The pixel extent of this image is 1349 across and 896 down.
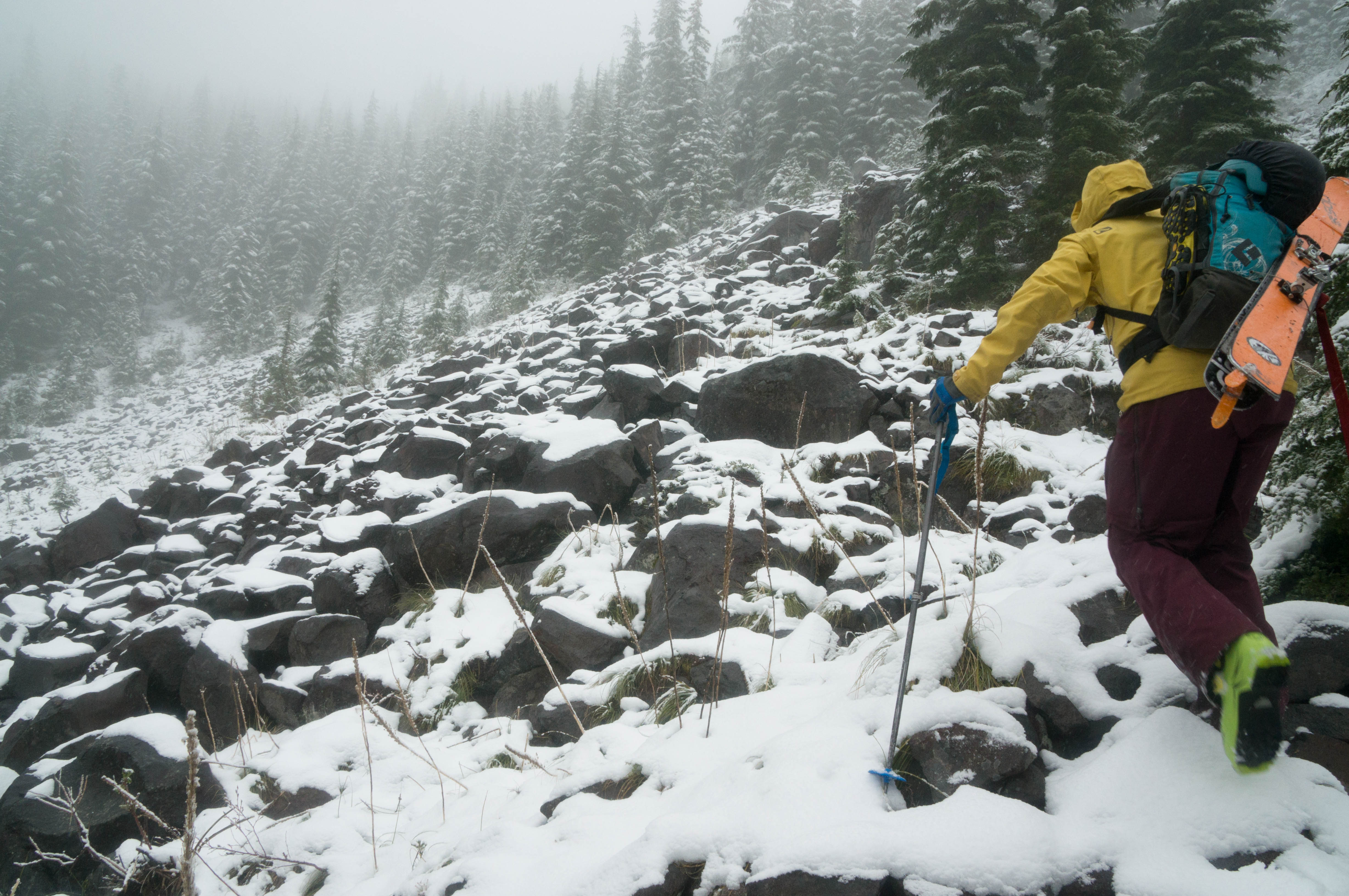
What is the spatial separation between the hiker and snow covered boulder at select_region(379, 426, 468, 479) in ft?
24.7

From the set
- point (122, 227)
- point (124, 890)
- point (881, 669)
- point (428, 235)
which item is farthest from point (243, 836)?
point (122, 227)

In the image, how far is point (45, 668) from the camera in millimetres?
6297

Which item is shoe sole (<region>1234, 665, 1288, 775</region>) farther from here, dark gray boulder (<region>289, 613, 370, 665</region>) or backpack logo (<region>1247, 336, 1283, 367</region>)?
dark gray boulder (<region>289, 613, 370, 665</region>)

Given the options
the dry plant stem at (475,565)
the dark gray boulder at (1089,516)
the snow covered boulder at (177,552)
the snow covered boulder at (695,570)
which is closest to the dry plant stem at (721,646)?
the snow covered boulder at (695,570)

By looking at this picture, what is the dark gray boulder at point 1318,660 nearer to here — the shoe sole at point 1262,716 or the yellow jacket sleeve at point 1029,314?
the shoe sole at point 1262,716

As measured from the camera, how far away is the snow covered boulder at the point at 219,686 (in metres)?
5.00

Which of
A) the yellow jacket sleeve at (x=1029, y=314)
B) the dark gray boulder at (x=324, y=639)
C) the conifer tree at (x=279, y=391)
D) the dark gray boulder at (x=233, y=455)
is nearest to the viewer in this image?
the yellow jacket sleeve at (x=1029, y=314)

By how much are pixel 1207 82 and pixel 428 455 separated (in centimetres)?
1432

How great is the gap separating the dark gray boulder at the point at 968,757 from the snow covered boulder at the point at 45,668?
843 centimetres

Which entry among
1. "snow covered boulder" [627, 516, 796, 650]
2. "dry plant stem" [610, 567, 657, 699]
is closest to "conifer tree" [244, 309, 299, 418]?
"snow covered boulder" [627, 516, 796, 650]

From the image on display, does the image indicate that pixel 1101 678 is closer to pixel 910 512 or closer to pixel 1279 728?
pixel 1279 728

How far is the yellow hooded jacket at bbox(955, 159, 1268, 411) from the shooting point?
2119 millimetres

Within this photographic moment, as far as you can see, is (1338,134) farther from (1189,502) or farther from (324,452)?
(324,452)

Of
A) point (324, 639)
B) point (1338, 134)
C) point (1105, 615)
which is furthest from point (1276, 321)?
point (324, 639)
